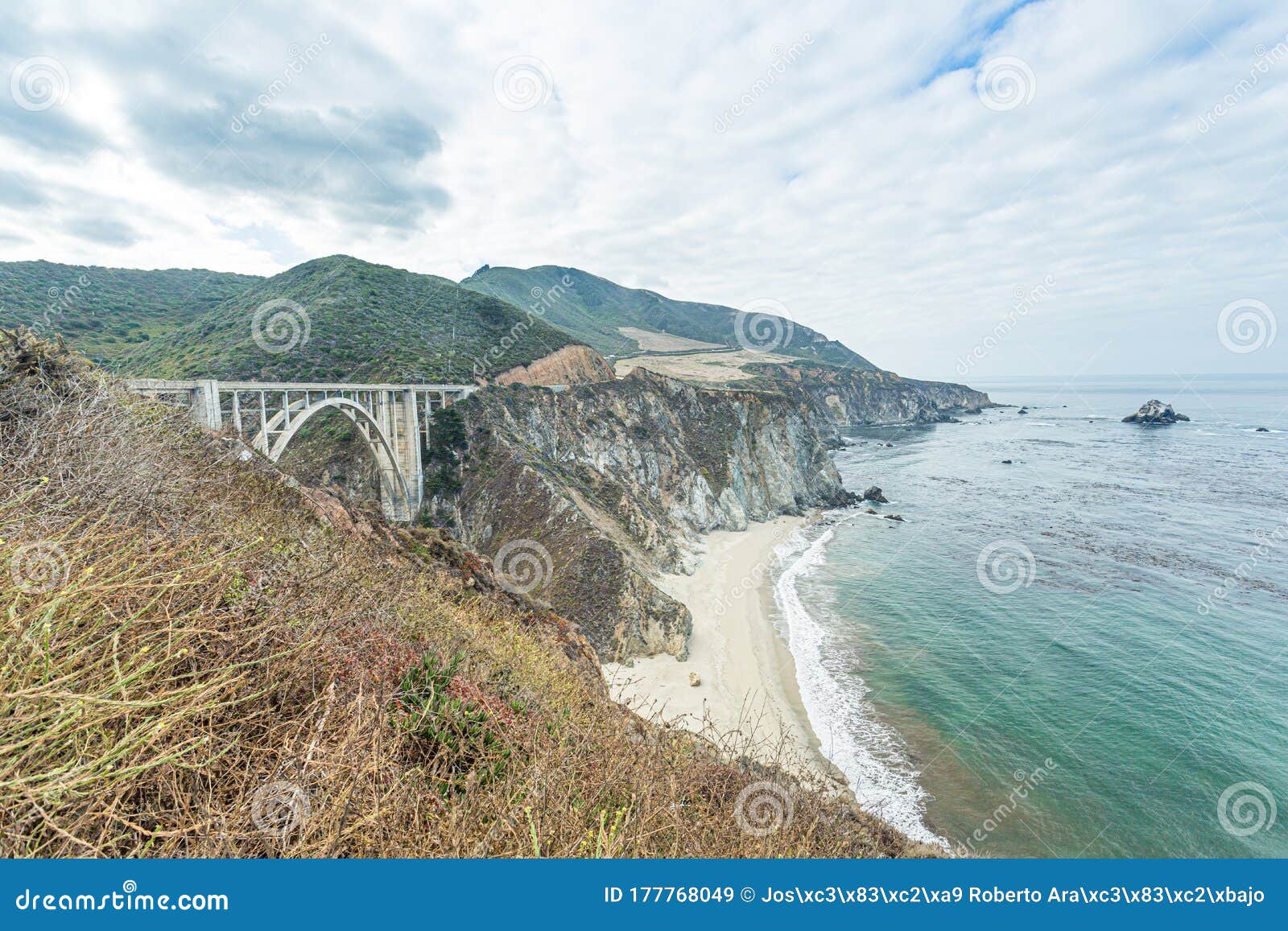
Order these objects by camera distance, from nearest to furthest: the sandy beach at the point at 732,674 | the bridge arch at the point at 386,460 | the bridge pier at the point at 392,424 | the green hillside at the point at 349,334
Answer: the sandy beach at the point at 732,674
the bridge arch at the point at 386,460
the bridge pier at the point at 392,424
the green hillside at the point at 349,334

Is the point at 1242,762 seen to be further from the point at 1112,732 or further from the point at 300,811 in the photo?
the point at 300,811

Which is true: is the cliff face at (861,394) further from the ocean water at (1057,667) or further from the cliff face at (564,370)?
the ocean water at (1057,667)

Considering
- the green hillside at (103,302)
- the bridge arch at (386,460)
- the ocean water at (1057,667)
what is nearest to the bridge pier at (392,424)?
the bridge arch at (386,460)

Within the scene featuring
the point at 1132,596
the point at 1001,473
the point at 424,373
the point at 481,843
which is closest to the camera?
the point at 481,843

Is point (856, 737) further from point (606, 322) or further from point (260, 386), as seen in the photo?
point (606, 322)

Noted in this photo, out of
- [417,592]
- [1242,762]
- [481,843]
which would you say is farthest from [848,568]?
[481,843]

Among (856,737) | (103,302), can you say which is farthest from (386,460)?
(103,302)

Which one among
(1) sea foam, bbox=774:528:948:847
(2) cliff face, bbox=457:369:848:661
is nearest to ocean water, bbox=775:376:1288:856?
(1) sea foam, bbox=774:528:948:847
